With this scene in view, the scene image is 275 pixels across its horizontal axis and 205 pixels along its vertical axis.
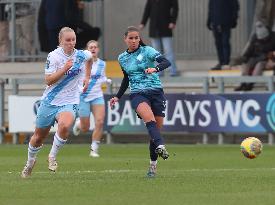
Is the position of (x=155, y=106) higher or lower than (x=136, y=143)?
higher

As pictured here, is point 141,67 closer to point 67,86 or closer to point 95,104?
point 67,86

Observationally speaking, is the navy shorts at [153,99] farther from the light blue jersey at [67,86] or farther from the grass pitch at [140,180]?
the grass pitch at [140,180]

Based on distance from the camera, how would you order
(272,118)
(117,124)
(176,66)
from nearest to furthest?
1. (272,118)
2. (117,124)
3. (176,66)

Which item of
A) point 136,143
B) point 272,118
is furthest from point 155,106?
point 136,143

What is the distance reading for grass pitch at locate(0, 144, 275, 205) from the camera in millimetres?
13672

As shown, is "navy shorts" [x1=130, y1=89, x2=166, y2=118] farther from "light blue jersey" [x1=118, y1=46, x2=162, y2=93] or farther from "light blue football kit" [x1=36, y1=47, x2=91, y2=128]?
"light blue football kit" [x1=36, y1=47, x2=91, y2=128]

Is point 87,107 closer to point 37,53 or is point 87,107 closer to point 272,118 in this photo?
point 272,118

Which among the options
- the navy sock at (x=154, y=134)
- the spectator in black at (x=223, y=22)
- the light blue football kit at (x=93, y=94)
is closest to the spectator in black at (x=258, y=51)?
the spectator in black at (x=223, y=22)

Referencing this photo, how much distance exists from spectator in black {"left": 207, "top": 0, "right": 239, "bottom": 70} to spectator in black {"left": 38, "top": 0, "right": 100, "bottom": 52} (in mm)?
3643

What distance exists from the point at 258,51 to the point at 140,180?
13.3m

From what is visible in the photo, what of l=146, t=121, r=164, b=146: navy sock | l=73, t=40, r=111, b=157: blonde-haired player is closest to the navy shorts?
l=146, t=121, r=164, b=146: navy sock

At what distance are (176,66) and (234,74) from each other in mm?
2115

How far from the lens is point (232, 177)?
1698 centimetres

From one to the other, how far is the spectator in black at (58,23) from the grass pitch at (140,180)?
6559 mm
